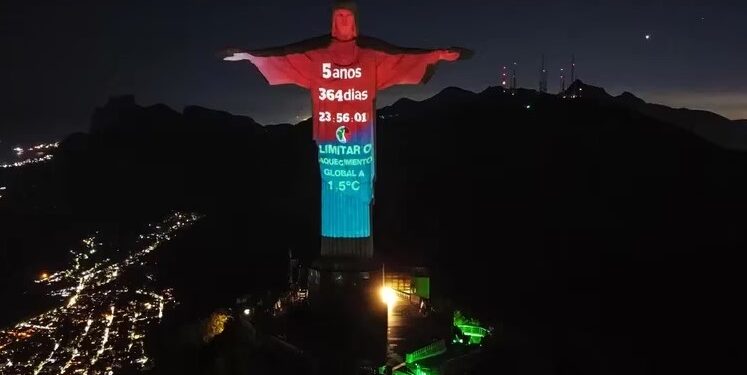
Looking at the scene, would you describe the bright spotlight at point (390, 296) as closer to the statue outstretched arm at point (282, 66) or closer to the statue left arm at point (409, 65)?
the statue left arm at point (409, 65)

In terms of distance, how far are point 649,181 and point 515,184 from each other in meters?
12.2

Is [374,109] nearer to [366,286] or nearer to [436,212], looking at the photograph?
[366,286]

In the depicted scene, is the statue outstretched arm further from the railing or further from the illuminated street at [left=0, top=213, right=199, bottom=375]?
the illuminated street at [left=0, top=213, right=199, bottom=375]

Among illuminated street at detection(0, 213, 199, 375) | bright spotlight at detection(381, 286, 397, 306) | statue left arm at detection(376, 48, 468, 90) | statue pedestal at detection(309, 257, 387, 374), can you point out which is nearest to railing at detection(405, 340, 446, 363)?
statue pedestal at detection(309, 257, 387, 374)

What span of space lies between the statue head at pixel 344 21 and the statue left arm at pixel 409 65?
1.05 m

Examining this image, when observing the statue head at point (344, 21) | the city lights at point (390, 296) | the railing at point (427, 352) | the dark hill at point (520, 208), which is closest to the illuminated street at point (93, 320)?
the dark hill at point (520, 208)

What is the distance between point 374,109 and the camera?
2241 centimetres

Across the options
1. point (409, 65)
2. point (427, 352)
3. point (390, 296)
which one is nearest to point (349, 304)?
point (427, 352)

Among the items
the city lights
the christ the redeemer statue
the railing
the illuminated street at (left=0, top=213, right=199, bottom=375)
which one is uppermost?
the christ the redeemer statue

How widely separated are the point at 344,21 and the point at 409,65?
7.54 ft

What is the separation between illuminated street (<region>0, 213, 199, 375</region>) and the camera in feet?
123

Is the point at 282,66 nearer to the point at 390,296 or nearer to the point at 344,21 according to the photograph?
the point at 344,21

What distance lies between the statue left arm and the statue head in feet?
3.45

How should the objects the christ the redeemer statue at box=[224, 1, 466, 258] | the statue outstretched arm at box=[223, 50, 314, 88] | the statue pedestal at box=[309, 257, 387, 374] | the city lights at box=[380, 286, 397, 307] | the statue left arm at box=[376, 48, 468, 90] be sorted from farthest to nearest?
the city lights at box=[380, 286, 397, 307], the statue outstretched arm at box=[223, 50, 314, 88], the statue pedestal at box=[309, 257, 387, 374], the christ the redeemer statue at box=[224, 1, 466, 258], the statue left arm at box=[376, 48, 468, 90]
